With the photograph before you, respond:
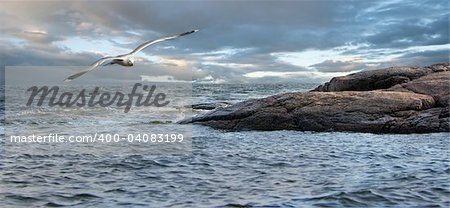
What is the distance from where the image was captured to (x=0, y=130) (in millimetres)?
21234

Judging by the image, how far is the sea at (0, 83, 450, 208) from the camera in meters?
8.68

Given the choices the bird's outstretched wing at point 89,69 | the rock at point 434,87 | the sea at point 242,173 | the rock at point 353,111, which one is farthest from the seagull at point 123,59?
the rock at point 434,87

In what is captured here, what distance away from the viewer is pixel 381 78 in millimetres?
23500

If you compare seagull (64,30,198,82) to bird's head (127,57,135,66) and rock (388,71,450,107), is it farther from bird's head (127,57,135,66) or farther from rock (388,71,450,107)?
rock (388,71,450,107)

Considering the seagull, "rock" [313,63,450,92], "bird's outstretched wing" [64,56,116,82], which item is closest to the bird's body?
the seagull

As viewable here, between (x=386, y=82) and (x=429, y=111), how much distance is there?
17.6 feet

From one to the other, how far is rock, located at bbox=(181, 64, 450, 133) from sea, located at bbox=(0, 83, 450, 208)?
0.99 metres

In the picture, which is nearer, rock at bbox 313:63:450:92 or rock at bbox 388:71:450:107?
rock at bbox 388:71:450:107

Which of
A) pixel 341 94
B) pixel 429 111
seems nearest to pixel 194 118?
pixel 341 94

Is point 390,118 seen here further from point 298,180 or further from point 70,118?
point 70,118

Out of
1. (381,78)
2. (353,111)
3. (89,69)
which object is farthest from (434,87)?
(89,69)

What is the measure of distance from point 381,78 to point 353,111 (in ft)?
18.8

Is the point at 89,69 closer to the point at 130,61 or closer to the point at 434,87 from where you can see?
the point at 130,61

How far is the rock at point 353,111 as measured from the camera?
17.9 meters
